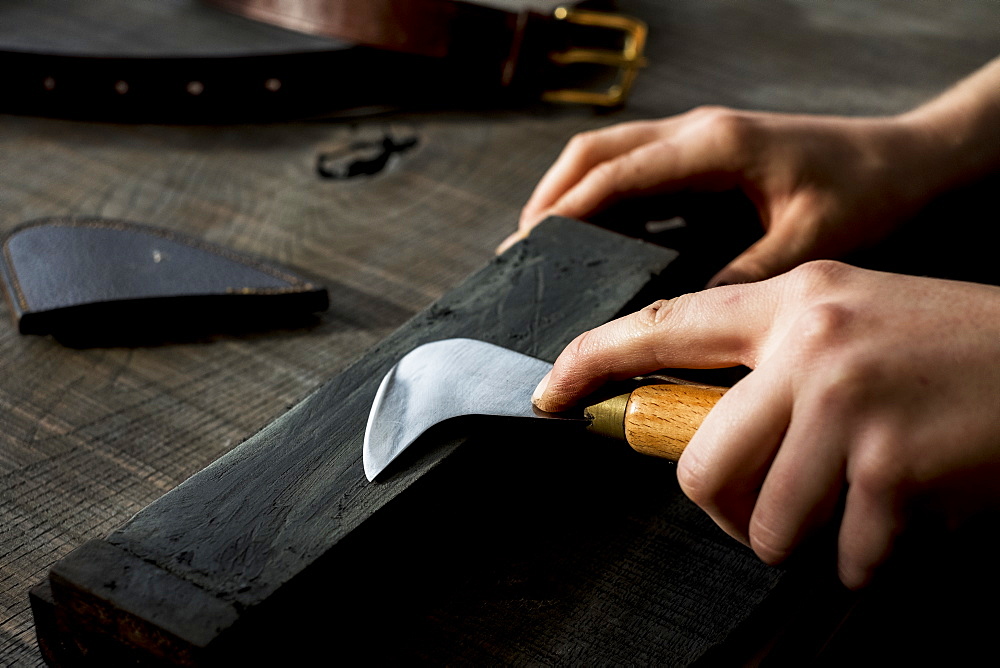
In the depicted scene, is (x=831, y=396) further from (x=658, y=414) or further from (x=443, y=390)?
(x=443, y=390)

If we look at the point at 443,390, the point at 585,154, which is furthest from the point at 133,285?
the point at 585,154

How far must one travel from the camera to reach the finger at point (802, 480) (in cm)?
56

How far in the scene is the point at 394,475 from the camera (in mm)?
654

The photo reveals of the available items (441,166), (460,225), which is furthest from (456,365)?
(441,166)

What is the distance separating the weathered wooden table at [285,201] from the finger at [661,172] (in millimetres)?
76

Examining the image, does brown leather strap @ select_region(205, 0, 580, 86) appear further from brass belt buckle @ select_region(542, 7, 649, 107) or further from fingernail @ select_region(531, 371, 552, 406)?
fingernail @ select_region(531, 371, 552, 406)

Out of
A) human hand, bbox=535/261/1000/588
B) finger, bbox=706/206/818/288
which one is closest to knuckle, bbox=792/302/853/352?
human hand, bbox=535/261/1000/588

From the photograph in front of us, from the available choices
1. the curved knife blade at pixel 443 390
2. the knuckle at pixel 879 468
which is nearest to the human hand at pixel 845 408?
the knuckle at pixel 879 468

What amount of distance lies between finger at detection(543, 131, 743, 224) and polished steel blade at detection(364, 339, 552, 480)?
1.23 feet

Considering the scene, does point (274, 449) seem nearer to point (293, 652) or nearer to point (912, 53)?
point (293, 652)

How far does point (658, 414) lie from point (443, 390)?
0.55 feet

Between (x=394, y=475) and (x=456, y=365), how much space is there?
0.11 metres

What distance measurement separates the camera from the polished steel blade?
669mm

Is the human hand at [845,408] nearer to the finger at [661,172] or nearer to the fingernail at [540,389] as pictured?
the fingernail at [540,389]
